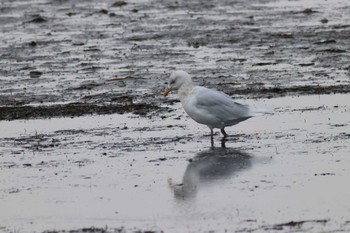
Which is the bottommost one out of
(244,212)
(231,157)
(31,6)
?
(244,212)

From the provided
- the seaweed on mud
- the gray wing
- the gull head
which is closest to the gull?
the gray wing

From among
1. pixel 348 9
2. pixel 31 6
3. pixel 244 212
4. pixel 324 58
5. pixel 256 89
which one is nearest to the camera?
pixel 244 212

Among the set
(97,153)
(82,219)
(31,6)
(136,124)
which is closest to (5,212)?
(82,219)

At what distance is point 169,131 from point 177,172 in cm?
262

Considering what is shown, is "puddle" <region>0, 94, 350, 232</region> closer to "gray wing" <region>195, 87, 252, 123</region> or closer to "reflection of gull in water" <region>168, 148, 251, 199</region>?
"reflection of gull in water" <region>168, 148, 251, 199</region>

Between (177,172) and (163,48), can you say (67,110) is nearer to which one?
(177,172)

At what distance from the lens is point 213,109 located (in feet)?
49.8

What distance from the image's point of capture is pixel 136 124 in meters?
16.5

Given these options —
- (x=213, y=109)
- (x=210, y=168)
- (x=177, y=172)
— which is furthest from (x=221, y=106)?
(x=177, y=172)

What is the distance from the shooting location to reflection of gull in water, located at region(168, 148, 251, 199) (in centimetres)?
1246

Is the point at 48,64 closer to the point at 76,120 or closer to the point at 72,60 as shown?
the point at 72,60

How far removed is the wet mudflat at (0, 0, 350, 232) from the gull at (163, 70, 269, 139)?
0.99 feet

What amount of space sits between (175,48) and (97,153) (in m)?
11.2

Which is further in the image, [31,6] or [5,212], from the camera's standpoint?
[31,6]
